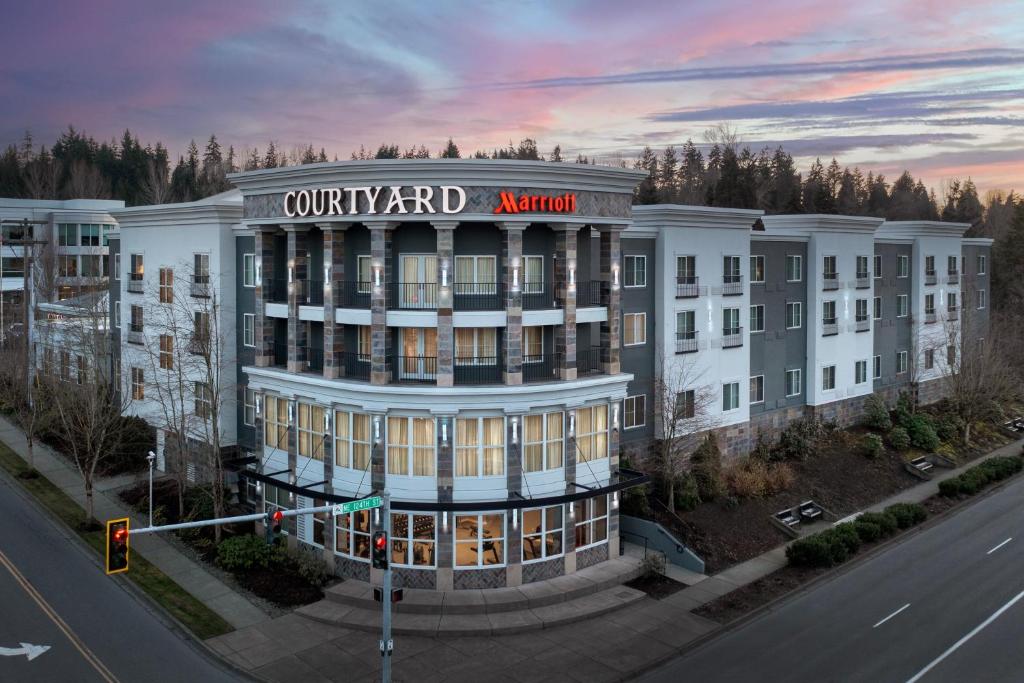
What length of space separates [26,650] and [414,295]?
1753 centimetres

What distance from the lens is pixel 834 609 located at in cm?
3002

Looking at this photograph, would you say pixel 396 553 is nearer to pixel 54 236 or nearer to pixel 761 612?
pixel 761 612

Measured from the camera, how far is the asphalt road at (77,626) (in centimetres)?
2458

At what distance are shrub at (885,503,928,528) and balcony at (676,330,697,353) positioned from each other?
39.9 feet

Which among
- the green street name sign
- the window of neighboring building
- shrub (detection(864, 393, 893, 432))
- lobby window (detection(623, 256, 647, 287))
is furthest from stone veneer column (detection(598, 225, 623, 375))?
shrub (detection(864, 393, 893, 432))

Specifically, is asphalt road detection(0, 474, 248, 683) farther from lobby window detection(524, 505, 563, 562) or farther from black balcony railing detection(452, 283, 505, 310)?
black balcony railing detection(452, 283, 505, 310)

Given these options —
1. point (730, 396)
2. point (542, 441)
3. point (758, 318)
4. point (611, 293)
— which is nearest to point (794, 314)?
point (758, 318)

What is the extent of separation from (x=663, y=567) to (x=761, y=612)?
4.19 metres

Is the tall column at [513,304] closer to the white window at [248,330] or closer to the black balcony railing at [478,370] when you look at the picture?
the black balcony railing at [478,370]

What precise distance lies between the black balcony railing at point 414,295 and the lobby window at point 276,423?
705 cm

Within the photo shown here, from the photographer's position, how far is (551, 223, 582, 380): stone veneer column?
105 ft

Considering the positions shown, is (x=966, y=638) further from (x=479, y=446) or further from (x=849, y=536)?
(x=479, y=446)

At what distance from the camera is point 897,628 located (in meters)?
28.0

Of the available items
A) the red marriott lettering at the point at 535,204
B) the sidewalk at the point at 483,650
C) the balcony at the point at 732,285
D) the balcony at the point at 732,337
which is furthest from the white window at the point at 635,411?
the red marriott lettering at the point at 535,204
